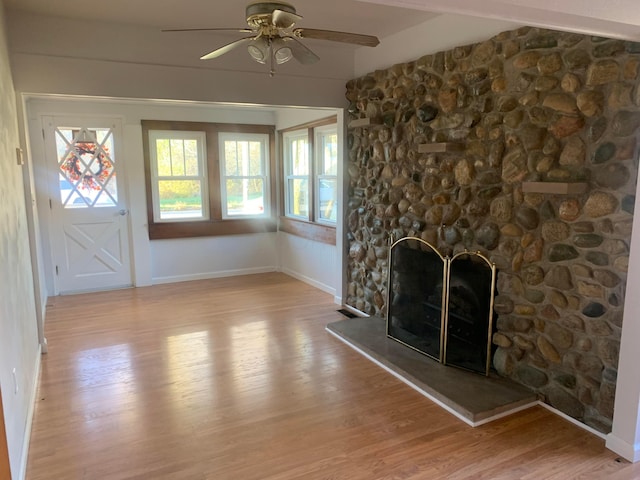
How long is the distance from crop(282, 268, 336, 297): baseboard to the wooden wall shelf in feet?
8.36

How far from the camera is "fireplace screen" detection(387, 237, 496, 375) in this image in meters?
3.21

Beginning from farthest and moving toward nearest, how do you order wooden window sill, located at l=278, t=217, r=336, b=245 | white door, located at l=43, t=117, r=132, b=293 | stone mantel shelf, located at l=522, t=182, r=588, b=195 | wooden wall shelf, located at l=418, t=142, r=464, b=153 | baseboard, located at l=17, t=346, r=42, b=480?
wooden window sill, located at l=278, t=217, r=336, b=245, white door, located at l=43, t=117, r=132, b=293, wooden wall shelf, located at l=418, t=142, r=464, b=153, stone mantel shelf, located at l=522, t=182, r=588, b=195, baseboard, located at l=17, t=346, r=42, b=480

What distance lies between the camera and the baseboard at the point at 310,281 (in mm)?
5723

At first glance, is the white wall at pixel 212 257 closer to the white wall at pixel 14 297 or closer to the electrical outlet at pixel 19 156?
the white wall at pixel 14 297

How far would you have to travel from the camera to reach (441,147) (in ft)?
11.1

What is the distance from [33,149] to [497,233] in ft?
17.1

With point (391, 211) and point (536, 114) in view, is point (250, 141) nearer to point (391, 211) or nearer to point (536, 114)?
point (391, 211)

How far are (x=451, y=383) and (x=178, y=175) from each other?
464 cm

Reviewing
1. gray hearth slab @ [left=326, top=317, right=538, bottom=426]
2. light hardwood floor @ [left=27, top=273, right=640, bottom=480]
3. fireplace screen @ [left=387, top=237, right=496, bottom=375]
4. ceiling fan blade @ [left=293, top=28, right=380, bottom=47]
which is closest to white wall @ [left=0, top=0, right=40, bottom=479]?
light hardwood floor @ [left=27, top=273, right=640, bottom=480]

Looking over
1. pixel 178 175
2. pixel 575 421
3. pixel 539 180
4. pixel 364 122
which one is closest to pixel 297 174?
pixel 178 175

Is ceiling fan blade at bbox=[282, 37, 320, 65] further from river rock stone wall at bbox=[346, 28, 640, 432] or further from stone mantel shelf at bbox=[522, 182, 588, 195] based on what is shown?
stone mantel shelf at bbox=[522, 182, 588, 195]

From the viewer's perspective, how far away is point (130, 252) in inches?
236

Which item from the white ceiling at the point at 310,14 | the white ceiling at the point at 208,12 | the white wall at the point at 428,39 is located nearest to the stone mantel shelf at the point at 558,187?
the white ceiling at the point at 310,14

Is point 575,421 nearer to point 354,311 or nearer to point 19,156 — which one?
point 354,311
